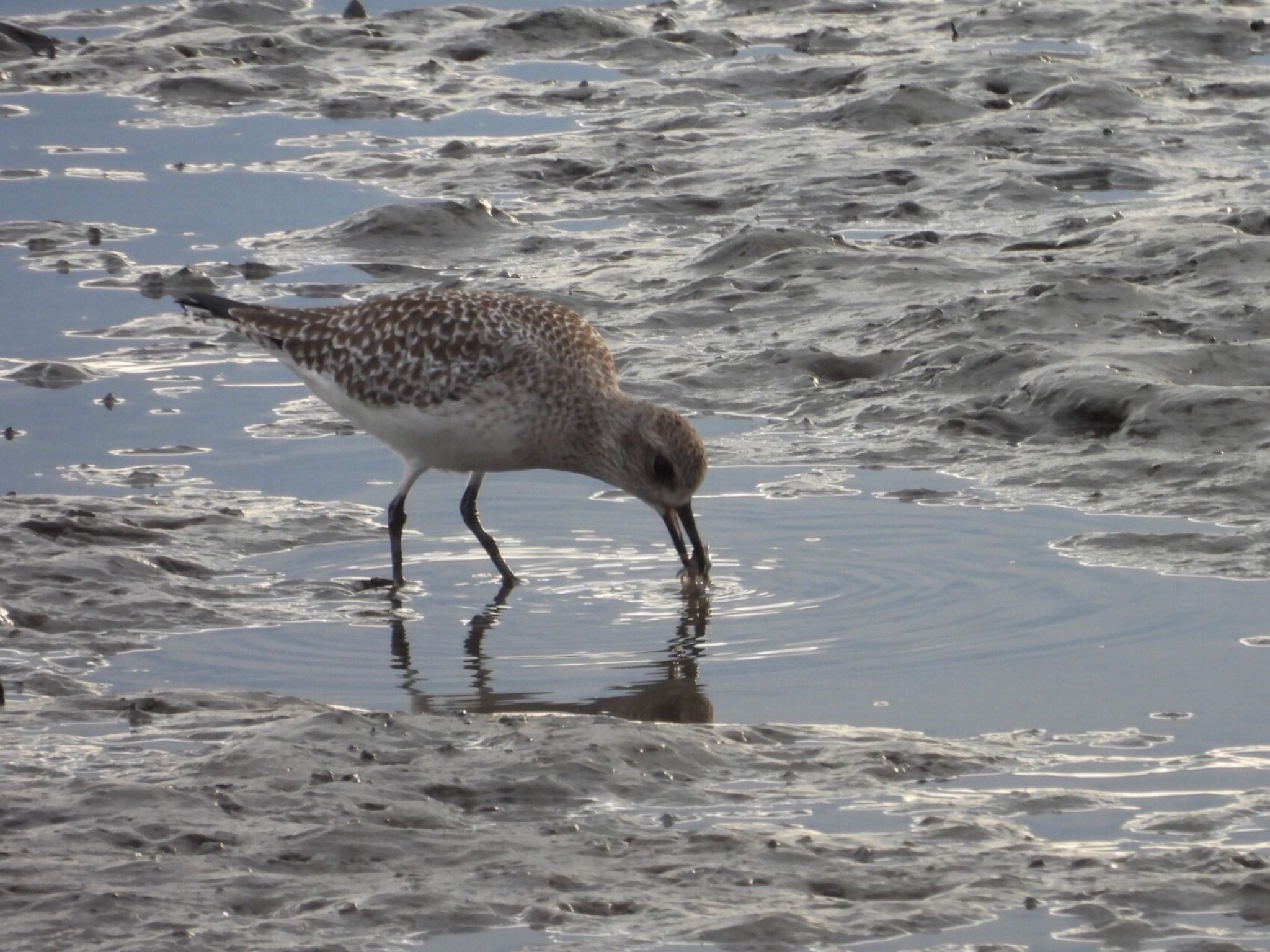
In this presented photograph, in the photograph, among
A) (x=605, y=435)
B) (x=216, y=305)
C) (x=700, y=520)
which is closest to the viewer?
(x=605, y=435)

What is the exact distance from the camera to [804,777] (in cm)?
664

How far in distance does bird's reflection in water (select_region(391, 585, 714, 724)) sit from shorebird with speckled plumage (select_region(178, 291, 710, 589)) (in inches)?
30.7

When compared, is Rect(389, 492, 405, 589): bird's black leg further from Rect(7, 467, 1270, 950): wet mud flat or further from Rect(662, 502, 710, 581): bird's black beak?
Rect(662, 502, 710, 581): bird's black beak

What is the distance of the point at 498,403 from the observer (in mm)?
9469

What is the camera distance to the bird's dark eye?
918 cm

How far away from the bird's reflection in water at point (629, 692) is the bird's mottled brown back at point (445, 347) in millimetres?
1419

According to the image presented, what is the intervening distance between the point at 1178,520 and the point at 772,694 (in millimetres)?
2601

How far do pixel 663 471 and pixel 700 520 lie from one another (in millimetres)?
783

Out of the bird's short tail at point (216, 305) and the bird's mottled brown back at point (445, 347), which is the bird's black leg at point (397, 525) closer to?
the bird's mottled brown back at point (445, 347)

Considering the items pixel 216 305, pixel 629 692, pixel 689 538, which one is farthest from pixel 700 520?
pixel 216 305

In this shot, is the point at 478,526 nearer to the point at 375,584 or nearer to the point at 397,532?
the point at 397,532

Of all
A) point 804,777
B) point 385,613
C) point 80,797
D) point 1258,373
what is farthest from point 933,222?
point 80,797

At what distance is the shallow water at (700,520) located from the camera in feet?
19.3

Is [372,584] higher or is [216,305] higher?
→ [216,305]
